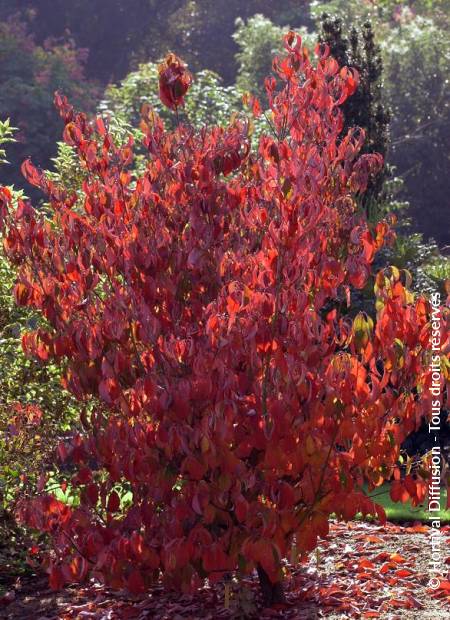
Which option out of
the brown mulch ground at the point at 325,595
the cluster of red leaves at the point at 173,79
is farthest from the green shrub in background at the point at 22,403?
the cluster of red leaves at the point at 173,79

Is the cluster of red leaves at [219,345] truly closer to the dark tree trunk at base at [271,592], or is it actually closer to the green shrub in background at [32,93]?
the dark tree trunk at base at [271,592]

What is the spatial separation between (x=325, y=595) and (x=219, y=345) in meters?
1.95

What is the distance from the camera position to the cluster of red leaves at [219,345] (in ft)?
14.6

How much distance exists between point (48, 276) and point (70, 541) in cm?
133

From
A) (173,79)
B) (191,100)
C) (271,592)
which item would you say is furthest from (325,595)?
(191,100)

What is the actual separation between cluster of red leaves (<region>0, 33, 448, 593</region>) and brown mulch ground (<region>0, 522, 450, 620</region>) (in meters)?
0.70

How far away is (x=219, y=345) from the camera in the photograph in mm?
4371

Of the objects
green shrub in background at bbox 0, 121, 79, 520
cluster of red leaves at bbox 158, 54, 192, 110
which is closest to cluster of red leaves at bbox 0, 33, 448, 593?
cluster of red leaves at bbox 158, 54, 192, 110

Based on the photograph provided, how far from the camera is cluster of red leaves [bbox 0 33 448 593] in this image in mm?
4438

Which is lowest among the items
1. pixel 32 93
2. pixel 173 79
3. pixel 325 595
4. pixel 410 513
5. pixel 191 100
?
pixel 325 595

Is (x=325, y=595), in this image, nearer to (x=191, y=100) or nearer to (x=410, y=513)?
(x=410, y=513)

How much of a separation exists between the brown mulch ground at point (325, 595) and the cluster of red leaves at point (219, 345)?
27.4 inches

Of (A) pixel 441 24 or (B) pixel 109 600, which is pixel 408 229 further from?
(B) pixel 109 600

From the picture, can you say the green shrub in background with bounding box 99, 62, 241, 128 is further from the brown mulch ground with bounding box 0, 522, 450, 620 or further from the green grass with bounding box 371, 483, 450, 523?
the brown mulch ground with bounding box 0, 522, 450, 620
